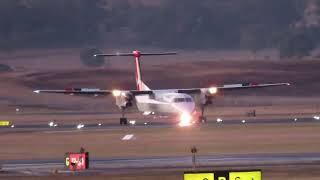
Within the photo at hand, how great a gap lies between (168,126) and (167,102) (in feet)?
28.1

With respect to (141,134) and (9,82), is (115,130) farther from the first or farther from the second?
(9,82)

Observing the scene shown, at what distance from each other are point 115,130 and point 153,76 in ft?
336

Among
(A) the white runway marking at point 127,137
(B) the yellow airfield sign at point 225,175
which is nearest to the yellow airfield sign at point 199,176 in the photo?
(B) the yellow airfield sign at point 225,175

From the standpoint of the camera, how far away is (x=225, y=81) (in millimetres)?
184875

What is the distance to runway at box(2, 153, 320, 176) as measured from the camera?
53.6 meters

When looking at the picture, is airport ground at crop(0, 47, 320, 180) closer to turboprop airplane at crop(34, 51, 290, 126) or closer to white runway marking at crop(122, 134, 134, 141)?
white runway marking at crop(122, 134, 134, 141)

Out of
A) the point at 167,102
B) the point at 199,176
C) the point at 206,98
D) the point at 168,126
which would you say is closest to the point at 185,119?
the point at 167,102

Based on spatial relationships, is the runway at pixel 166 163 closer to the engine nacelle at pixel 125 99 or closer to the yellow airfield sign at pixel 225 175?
the yellow airfield sign at pixel 225 175

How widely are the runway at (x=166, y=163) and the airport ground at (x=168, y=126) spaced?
159 cm

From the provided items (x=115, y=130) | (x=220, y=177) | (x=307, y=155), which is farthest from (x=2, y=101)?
(x=220, y=177)

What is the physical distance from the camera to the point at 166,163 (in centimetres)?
5650

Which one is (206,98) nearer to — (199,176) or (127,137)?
(127,137)

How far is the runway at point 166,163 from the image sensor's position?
53594 millimetres

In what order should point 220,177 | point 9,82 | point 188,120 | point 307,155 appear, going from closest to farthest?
point 220,177 → point 307,155 → point 188,120 → point 9,82
